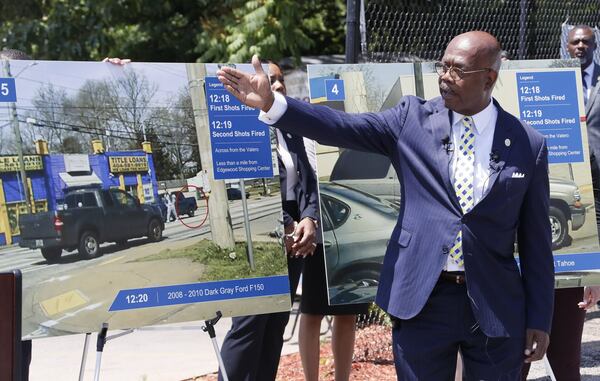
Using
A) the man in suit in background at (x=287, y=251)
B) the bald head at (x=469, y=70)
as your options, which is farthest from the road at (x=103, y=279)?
the bald head at (x=469, y=70)

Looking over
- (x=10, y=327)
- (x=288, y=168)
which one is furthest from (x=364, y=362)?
(x=10, y=327)

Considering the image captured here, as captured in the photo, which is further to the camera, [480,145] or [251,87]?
[480,145]

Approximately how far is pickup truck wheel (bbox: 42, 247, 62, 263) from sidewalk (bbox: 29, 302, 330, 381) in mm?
2483

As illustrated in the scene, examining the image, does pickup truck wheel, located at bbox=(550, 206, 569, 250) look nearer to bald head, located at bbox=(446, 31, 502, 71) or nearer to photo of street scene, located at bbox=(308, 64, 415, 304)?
photo of street scene, located at bbox=(308, 64, 415, 304)

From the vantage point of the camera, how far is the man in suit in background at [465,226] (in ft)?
11.3

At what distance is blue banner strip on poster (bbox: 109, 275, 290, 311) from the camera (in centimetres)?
A: 411

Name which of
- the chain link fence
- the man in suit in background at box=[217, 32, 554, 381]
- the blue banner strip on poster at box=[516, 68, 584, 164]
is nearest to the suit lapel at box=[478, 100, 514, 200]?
the man in suit in background at box=[217, 32, 554, 381]

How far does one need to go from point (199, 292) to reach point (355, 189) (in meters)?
1.26

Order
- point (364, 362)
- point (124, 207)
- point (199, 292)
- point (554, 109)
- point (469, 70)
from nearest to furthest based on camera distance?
point (469, 70), point (124, 207), point (199, 292), point (554, 109), point (364, 362)

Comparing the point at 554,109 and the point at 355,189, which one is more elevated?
the point at 554,109

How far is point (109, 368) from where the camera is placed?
677 cm

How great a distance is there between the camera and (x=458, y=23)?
7.53 metres

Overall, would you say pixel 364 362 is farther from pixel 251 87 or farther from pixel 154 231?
pixel 251 87

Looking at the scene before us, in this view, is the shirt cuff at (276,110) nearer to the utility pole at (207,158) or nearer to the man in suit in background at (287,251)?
the utility pole at (207,158)
